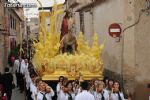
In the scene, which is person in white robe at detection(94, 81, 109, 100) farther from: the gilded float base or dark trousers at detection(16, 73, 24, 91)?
dark trousers at detection(16, 73, 24, 91)

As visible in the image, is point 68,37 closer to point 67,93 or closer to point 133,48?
point 133,48

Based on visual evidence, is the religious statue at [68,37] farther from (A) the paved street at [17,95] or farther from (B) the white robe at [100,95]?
(B) the white robe at [100,95]

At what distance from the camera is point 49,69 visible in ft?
56.3

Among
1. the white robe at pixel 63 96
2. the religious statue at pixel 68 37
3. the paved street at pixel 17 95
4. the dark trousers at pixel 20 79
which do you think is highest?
the religious statue at pixel 68 37

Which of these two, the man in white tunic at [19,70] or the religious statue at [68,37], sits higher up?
the religious statue at [68,37]

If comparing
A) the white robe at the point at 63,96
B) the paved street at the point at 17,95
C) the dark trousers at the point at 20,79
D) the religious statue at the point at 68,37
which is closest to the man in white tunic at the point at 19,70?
the dark trousers at the point at 20,79

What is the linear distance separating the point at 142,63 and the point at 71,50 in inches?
114

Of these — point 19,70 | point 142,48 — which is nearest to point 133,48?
point 142,48

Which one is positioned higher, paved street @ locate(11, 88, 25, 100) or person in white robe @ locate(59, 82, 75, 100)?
person in white robe @ locate(59, 82, 75, 100)

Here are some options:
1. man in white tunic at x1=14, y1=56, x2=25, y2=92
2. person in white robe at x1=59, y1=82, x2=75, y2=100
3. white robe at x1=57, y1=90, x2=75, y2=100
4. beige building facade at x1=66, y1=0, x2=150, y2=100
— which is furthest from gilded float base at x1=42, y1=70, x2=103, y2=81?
person in white robe at x1=59, y1=82, x2=75, y2=100

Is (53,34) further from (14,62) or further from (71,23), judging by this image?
(14,62)

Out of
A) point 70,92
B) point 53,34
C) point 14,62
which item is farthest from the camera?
point 14,62

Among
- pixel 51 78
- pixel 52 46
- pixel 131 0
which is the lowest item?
Result: pixel 51 78

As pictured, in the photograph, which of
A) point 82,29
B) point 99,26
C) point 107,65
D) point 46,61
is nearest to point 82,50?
point 46,61
